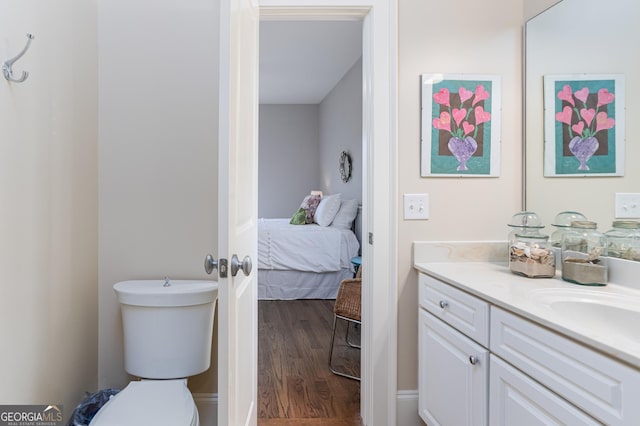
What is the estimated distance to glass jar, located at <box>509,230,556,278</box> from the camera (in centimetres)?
163

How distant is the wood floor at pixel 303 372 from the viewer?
7.24 feet

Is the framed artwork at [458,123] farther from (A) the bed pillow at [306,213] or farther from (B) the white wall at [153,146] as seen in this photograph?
(A) the bed pillow at [306,213]

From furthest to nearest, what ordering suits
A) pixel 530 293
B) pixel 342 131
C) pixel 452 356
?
pixel 342 131 < pixel 452 356 < pixel 530 293

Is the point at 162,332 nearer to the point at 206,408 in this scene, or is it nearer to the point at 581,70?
the point at 206,408

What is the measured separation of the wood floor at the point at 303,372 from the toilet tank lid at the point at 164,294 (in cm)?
79

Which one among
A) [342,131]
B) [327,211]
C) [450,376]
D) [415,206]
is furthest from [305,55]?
[450,376]

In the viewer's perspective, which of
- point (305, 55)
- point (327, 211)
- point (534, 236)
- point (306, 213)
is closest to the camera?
point (534, 236)

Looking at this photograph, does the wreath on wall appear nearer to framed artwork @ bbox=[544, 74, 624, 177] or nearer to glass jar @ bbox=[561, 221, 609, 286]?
framed artwork @ bbox=[544, 74, 624, 177]

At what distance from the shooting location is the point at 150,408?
137 cm

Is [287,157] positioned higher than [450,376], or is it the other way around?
[287,157]

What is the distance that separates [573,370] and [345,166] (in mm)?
4600

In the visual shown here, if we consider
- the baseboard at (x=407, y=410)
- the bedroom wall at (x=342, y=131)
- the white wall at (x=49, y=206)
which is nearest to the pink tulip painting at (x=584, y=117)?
the baseboard at (x=407, y=410)

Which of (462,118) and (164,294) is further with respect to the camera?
(462,118)

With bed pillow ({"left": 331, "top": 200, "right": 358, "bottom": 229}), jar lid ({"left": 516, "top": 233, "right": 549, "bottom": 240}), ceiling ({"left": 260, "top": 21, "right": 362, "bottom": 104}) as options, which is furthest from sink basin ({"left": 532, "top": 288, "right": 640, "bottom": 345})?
bed pillow ({"left": 331, "top": 200, "right": 358, "bottom": 229})
